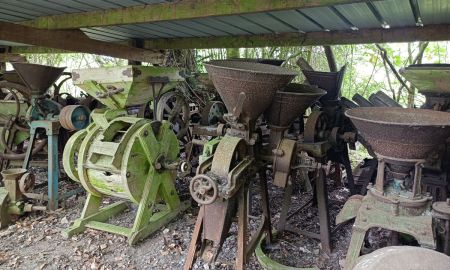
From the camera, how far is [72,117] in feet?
12.3

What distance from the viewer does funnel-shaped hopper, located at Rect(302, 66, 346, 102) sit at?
377 cm

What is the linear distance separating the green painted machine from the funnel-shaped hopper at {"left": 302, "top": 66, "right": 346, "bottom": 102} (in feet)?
5.49

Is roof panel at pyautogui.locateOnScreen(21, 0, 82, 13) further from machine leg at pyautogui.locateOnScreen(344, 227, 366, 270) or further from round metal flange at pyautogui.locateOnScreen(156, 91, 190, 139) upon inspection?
machine leg at pyautogui.locateOnScreen(344, 227, 366, 270)

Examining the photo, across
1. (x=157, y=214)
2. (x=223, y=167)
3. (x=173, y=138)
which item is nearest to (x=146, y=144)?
(x=173, y=138)

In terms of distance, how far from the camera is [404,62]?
23.4 ft

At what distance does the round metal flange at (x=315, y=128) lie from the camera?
328 cm

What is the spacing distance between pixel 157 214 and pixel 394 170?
232 centimetres

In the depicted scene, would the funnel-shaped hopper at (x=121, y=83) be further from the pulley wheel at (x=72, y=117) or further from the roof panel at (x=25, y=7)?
the roof panel at (x=25, y=7)

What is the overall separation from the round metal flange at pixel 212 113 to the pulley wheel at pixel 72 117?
1.35m

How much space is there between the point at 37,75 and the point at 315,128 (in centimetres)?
314

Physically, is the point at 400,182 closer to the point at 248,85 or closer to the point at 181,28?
the point at 248,85

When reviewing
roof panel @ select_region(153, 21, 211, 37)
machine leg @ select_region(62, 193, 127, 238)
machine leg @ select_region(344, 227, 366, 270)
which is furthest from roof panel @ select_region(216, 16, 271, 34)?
machine leg @ select_region(344, 227, 366, 270)

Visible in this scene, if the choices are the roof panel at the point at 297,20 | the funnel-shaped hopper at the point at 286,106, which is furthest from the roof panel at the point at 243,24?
the funnel-shaped hopper at the point at 286,106

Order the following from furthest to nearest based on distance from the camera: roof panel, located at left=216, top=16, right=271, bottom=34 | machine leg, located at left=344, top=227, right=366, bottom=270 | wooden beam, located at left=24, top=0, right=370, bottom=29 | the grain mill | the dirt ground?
1. roof panel, located at left=216, top=16, right=271, bottom=34
2. the dirt ground
3. wooden beam, located at left=24, top=0, right=370, bottom=29
4. the grain mill
5. machine leg, located at left=344, top=227, right=366, bottom=270
